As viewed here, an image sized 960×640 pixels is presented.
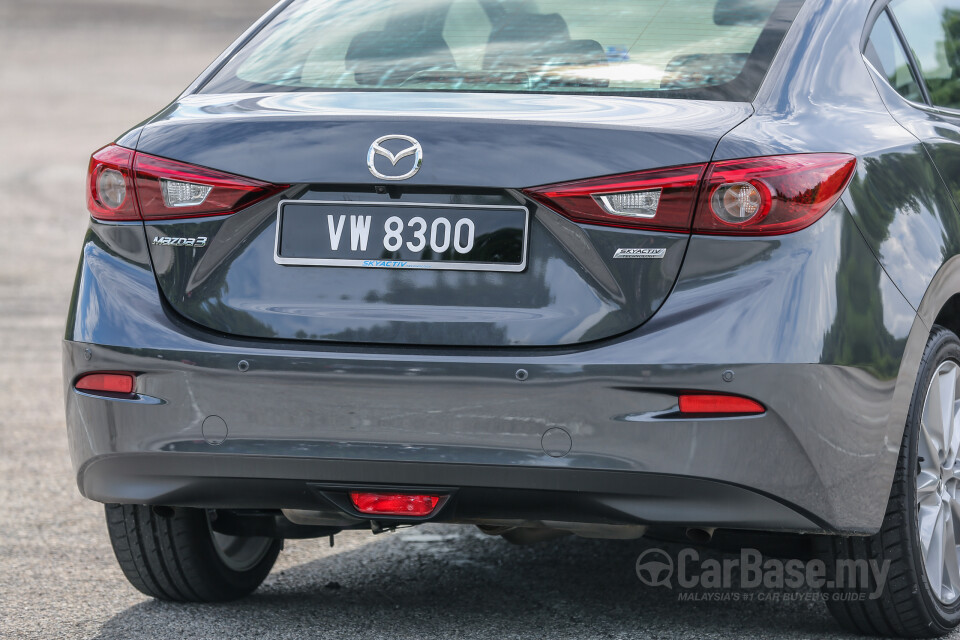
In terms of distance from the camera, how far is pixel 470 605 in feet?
13.7

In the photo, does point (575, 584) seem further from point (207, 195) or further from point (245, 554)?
point (207, 195)

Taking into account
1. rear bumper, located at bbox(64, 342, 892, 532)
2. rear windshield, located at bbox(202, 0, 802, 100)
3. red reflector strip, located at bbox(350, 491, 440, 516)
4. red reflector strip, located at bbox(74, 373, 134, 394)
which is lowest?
red reflector strip, located at bbox(350, 491, 440, 516)

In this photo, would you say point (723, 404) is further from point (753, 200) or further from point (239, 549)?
point (239, 549)

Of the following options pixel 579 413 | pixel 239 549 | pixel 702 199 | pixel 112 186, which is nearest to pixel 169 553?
pixel 239 549

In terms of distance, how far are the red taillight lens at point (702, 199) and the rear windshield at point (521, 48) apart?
0.99ft

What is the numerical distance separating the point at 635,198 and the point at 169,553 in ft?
5.56

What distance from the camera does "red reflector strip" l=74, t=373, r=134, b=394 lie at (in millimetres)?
3418

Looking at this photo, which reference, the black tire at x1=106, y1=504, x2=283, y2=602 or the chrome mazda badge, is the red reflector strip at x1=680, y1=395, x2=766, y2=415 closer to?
the chrome mazda badge

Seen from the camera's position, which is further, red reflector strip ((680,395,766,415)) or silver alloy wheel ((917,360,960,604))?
silver alloy wheel ((917,360,960,604))

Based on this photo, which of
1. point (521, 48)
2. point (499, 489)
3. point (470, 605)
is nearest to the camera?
point (499, 489)

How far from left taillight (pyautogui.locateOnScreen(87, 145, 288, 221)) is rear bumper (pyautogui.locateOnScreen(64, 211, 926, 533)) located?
19 cm

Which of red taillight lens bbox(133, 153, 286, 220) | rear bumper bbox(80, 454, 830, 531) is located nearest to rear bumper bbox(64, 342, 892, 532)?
rear bumper bbox(80, 454, 830, 531)

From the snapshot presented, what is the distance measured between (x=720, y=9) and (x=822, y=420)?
1.15m

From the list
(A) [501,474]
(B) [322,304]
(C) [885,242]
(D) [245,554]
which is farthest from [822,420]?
(D) [245,554]
